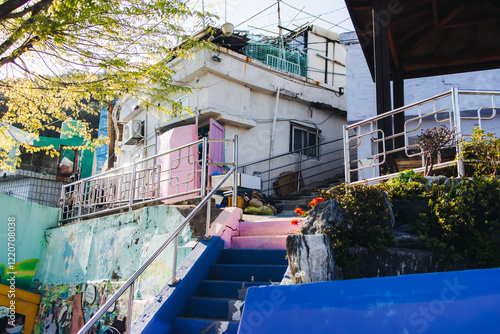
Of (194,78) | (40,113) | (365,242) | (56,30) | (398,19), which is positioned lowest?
(365,242)

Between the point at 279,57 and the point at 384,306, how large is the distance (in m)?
13.3

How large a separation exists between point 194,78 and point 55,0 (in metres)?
5.93

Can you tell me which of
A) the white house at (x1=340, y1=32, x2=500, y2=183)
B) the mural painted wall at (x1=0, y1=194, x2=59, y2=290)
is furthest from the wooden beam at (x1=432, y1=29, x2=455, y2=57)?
the mural painted wall at (x1=0, y1=194, x2=59, y2=290)

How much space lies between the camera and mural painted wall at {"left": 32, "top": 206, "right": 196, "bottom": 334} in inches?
280

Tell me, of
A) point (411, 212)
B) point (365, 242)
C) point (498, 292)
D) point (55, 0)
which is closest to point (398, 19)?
point (411, 212)

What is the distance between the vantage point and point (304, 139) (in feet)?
48.9

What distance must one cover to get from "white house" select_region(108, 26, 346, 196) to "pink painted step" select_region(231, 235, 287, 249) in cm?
593

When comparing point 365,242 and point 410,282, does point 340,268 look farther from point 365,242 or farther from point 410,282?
point 410,282

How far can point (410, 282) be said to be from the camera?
11.7 feet

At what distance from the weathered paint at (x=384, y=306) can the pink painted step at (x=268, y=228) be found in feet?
8.06

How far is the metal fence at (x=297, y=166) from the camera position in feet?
42.6

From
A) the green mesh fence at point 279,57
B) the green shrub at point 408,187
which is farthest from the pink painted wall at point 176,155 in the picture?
the green shrub at point 408,187

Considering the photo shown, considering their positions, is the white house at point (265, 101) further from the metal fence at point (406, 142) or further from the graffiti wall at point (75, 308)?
the graffiti wall at point (75, 308)

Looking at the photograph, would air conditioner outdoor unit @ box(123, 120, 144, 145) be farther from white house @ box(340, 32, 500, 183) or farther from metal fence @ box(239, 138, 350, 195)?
white house @ box(340, 32, 500, 183)
